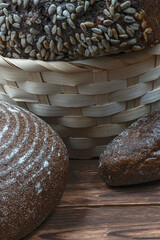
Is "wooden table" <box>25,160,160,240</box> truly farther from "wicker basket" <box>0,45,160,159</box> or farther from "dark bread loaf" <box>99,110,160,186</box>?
"wicker basket" <box>0,45,160,159</box>

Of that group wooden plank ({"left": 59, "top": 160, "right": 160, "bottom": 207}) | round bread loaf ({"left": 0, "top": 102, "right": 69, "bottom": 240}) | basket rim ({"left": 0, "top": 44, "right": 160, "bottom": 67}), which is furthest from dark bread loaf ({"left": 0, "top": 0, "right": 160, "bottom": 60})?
wooden plank ({"left": 59, "top": 160, "right": 160, "bottom": 207})

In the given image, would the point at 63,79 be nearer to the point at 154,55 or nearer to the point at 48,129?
the point at 48,129

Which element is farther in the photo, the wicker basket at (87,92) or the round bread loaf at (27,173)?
the wicker basket at (87,92)

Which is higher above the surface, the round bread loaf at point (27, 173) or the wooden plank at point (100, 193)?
the round bread loaf at point (27, 173)

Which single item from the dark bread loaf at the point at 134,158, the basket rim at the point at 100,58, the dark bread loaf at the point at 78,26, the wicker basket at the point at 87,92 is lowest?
the dark bread loaf at the point at 134,158

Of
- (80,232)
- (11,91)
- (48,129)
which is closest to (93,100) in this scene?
(48,129)

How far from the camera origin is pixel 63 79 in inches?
38.4

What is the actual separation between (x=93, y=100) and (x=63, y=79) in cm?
12

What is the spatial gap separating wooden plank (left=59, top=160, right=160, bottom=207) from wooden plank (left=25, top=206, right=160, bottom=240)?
0.02 meters

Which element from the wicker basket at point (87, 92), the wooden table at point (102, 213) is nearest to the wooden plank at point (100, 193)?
the wooden table at point (102, 213)

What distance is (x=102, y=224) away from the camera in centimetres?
91

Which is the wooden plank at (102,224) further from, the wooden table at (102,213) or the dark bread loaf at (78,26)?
the dark bread loaf at (78,26)

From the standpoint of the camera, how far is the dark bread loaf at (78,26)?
0.87 m

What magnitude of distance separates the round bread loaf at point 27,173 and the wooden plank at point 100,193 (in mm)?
81
